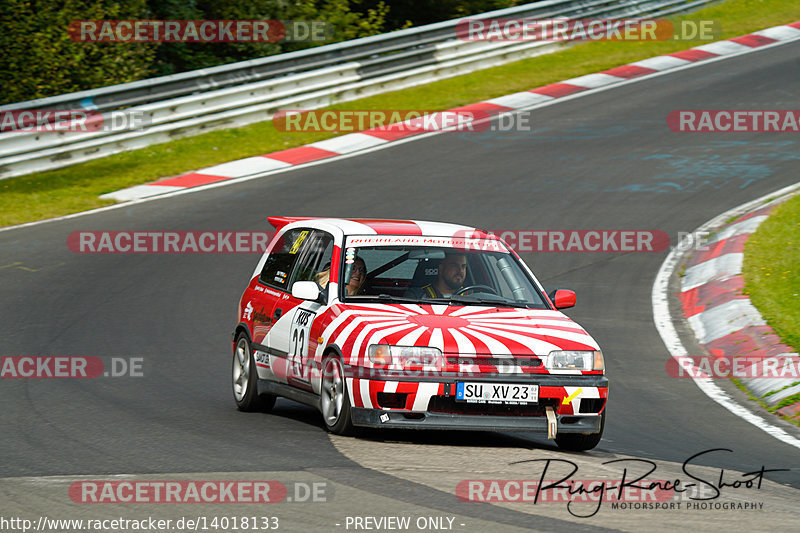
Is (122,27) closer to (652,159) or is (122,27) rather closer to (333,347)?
(652,159)

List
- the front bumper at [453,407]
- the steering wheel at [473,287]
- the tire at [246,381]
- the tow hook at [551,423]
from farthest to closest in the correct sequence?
the tire at [246,381], the steering wheel at [473,287], the tow hook at [551,423], the front bumper at [453,407]

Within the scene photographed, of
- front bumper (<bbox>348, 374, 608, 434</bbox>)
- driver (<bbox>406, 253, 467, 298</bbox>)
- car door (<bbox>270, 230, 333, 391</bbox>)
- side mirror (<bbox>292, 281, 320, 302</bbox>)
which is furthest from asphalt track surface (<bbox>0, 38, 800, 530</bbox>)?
driver (<bbox>406, 253, 467, 298</bbox>)

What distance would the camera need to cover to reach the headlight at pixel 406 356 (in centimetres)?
721

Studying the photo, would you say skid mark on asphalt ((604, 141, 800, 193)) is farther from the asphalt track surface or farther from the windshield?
the windshield

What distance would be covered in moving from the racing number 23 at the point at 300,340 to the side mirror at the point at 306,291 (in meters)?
0.21

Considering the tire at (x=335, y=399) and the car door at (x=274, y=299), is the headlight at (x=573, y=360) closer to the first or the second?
the tire at (x=335, y=399)

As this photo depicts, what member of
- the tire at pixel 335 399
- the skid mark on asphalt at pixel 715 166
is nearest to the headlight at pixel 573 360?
the tire at pixel 335 399

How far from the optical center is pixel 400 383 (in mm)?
7164

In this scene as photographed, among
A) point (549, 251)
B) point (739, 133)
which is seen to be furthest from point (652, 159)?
point (549, 251)

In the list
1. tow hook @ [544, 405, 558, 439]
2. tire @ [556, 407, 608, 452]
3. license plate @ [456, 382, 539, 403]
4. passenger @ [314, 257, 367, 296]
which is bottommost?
tire @ [556, 407, 608, 452]

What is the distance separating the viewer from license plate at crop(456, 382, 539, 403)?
7.19 metres

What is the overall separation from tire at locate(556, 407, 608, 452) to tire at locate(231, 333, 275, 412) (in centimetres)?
241

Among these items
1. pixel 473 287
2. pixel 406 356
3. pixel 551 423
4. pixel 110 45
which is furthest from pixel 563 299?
pixel 110 45

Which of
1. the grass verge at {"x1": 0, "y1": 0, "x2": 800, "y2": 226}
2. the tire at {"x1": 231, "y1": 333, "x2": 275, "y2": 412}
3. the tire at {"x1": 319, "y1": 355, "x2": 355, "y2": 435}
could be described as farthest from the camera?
the grass verge at {"x1": 0, "y1": 0, "x2": 800, "y2": 226}
